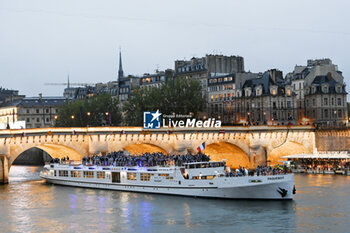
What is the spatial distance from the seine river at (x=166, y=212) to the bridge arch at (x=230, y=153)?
81.8 feet

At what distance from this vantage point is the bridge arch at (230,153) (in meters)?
93.8

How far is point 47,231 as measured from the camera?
1855 inches

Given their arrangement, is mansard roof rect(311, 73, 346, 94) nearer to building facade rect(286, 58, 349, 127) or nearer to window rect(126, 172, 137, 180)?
building facade rect(286, 58, 349, 127)

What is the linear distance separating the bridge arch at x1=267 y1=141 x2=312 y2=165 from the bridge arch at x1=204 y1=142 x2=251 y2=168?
13.1ft

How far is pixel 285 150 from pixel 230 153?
8337 millimetres

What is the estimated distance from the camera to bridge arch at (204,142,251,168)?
93.8 metres

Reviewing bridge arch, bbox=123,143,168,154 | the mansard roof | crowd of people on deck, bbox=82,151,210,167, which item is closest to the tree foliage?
bridge arch, bbox=123,143,168,154

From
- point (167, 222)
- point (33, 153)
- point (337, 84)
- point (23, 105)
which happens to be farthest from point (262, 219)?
point (23, 105)

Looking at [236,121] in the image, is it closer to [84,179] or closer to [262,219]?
[84,179]

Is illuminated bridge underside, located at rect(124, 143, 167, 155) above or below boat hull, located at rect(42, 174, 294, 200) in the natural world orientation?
above

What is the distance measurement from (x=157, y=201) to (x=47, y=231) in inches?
635

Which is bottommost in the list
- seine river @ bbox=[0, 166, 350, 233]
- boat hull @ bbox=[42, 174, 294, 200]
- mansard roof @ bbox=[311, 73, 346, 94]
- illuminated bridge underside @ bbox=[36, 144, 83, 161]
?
seine river @ bbox=[0, 166, 350, 233]

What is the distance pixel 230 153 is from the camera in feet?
319

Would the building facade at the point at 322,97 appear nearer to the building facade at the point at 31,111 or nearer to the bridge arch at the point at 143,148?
the bridge arch at the point at 143,148
